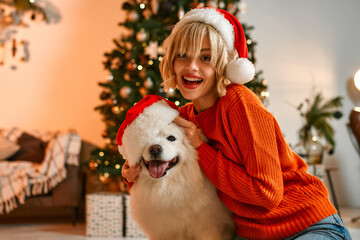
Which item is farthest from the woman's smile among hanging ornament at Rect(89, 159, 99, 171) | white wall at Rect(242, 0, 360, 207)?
white wall at Rect(242, 0, 360, 207)

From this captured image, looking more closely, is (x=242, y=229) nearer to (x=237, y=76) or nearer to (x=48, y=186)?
(x=237, y=76)

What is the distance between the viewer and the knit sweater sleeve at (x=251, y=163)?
Answer: 0.97 m

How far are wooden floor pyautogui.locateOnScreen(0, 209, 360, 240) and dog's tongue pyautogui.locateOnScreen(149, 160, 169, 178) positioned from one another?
2113 mm

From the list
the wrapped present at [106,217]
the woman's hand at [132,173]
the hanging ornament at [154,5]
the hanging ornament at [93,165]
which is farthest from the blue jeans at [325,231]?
the hanging ornament at [154,5]

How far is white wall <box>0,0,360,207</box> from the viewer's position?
4.23 metres

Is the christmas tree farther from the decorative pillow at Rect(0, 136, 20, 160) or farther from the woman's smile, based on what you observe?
the woman's smile

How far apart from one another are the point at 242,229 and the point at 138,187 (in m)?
0.34

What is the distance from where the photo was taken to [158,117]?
1.07 metres

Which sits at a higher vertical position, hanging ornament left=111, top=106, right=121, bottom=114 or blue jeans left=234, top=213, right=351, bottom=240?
hanging ornament left=111, top=106, right=121, bottom=114

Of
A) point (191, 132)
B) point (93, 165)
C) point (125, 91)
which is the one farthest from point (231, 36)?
point (93, 165)

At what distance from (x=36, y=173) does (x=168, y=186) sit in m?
2.61

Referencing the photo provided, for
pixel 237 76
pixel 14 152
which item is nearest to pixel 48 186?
pixel 14 152

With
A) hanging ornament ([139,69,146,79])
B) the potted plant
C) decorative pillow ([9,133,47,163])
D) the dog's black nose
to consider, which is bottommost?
decorative pillow ([9,133,47,163])

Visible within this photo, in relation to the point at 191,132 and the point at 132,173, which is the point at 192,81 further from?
the point at 132,173
